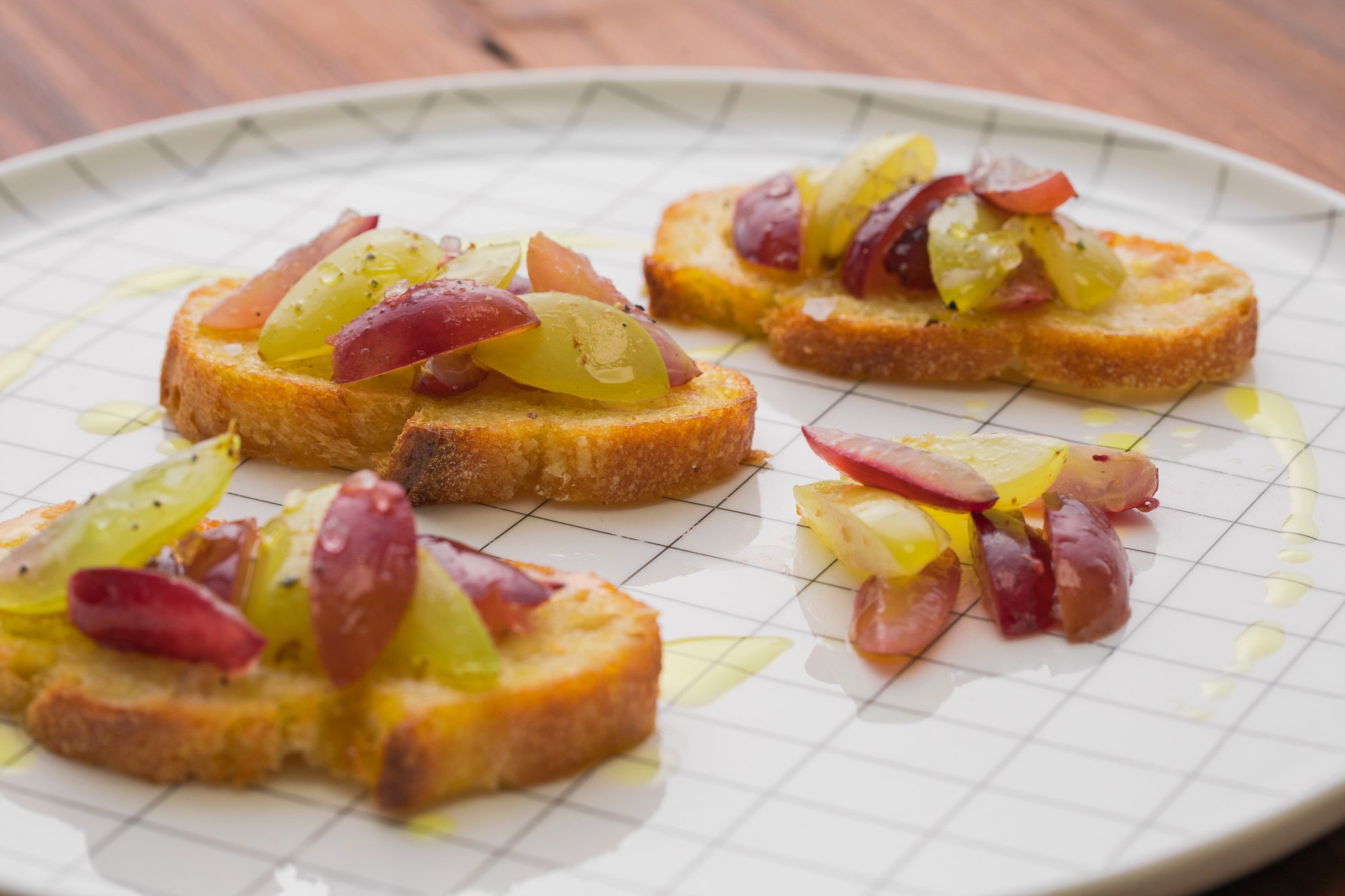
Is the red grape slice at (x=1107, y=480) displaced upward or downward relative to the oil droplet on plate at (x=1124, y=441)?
upward

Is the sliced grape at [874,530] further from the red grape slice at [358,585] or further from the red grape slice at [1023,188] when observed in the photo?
the red grape slice at [1023,188]

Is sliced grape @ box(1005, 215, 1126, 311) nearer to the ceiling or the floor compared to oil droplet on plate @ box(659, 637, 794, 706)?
nearer to the ceiling

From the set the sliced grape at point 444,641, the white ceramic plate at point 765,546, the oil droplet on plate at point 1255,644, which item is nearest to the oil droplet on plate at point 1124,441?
the white ceramic plate at point 765,546

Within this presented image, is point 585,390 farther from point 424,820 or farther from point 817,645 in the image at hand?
point 424,820

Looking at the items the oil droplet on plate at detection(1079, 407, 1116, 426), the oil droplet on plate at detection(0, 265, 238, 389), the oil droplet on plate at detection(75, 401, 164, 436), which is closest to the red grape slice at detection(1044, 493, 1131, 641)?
→ the oil droplet on plate at detection(1079, 407, 1116, 426)

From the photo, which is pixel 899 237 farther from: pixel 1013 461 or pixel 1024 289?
pixel 1013 461

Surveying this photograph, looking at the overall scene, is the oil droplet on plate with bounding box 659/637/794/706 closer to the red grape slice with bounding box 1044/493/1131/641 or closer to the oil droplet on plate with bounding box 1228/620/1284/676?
the red grape slice with bounding box 1044/493/1131/641

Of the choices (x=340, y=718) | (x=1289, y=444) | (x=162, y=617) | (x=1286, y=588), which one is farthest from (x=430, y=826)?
(x=1289, y=444)
